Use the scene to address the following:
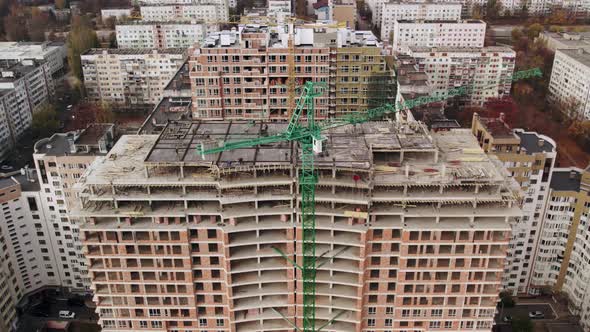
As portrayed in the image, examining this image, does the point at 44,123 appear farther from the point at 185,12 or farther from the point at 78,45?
the point at 185,12

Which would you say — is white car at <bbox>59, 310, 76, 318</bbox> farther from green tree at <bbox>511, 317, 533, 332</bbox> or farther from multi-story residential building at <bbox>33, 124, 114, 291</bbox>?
green tree at <bbox>511, 317, 533, 332</bbox>

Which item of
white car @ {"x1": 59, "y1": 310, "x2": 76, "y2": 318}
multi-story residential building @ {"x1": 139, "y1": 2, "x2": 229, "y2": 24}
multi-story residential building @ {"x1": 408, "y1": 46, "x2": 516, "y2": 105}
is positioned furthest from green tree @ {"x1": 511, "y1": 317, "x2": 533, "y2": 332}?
multi-story residential building @ {"x1": 139, "y1": 2, "x2": 229, "y2": 24}

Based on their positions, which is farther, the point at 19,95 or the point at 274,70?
the point at 19,95

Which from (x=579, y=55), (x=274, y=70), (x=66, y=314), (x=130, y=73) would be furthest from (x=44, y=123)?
(x=579, y=55)

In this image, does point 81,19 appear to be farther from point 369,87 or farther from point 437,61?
point 369,87

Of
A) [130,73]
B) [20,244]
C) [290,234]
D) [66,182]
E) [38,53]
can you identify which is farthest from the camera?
[38,53]

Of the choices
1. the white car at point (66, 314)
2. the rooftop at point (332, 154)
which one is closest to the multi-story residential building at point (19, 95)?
the white car at point (66, 314)

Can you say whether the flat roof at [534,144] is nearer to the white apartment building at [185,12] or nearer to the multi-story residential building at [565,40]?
the multi-story residential building at [565,40]
